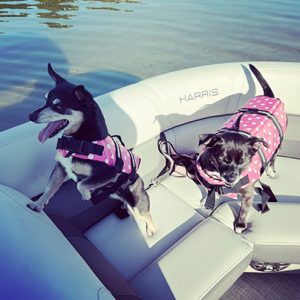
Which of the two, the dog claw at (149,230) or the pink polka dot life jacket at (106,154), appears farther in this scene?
the dog claw at (149,230)

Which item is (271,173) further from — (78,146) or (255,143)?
(78,146)

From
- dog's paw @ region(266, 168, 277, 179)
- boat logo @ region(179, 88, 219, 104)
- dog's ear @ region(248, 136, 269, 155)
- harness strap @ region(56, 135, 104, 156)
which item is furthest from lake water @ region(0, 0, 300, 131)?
dog's ear @ region(248, 136, 269, 155)

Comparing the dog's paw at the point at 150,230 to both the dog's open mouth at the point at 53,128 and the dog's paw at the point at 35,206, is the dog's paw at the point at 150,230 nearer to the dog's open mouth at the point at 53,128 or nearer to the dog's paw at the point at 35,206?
the dog's paw at the point at 35,206

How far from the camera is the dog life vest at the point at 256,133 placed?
9.09ft

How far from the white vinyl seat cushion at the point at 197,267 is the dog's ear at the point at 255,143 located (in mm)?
700

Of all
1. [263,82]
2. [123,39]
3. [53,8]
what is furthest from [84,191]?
[53,8]

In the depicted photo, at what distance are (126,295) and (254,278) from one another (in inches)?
60.9

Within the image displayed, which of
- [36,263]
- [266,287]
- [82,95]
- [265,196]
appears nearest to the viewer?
[36,263]

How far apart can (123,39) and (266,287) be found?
5740mm

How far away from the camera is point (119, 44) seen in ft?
22.4

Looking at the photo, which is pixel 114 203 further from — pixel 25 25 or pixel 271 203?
pixel 25 25

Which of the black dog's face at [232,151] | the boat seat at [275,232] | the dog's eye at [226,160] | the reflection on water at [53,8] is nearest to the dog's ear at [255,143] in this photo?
the black dog's face at [232,151]

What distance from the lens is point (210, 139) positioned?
2.61 meters

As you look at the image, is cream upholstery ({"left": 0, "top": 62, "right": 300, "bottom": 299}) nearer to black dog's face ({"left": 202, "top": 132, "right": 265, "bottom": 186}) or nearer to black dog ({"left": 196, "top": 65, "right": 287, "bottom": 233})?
black dog ({"left": 196, "top": 65, "right": 287, "bottom": 233})
